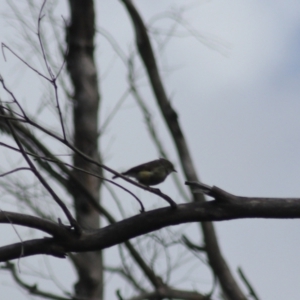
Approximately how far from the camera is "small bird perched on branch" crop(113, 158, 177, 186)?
5.58m

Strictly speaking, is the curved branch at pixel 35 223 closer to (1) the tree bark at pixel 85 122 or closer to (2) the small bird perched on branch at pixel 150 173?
(2) the small bird perched on branch at pixel 150 173

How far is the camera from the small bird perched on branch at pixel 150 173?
5582mm

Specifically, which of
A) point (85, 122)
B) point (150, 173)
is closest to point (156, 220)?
point (150, 173)

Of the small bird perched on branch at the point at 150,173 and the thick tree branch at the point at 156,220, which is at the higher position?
the small bird perched on branch at the point at 150,173

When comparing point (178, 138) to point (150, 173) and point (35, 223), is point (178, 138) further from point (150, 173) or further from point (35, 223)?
point (35, 223)

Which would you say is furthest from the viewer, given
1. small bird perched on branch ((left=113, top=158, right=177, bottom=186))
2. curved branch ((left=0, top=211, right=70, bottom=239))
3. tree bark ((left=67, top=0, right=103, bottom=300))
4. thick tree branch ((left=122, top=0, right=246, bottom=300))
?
tree bark ((left=67, top=0, right=103, bottom=300))

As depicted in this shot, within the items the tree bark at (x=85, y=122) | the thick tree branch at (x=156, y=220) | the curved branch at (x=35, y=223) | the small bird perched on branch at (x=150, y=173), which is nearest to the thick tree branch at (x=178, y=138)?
the small bird perched on branch at (x=150, y=173)

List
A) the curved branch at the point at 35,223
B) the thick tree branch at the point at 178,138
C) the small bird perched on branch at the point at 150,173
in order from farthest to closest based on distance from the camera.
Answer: the small bird perched on branch at the point at 150,173 < the thick tree branch at the point at 178,138 < the curved branch at the point at 35,223

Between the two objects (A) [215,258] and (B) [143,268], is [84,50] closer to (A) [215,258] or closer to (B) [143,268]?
(B) [143,268]

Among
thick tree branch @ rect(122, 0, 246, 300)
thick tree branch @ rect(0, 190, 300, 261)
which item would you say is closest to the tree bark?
thick tree branch @ rect(122, 0, 246, 300)

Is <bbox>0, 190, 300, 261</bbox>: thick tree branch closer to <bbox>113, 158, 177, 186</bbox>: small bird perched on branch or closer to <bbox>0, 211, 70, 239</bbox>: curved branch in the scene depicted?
<bbox>0, 211, 70, 239</bbox>: curved branch

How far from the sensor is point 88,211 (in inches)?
254

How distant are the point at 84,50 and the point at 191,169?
206 centimetres

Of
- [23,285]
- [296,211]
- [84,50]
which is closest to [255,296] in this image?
[296,211]
